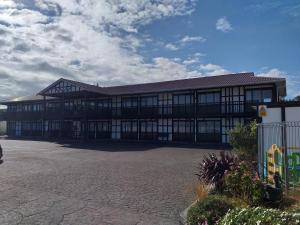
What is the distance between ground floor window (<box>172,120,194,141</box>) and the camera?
1187 inches

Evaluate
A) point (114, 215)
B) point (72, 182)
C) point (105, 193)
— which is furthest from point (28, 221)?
point (72, 182)

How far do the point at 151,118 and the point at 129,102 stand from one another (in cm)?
366

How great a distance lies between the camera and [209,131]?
95.0 feet

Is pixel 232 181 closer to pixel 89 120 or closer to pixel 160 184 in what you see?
pixel 160 184

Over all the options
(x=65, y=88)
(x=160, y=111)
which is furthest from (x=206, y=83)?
(x=65, y=88)

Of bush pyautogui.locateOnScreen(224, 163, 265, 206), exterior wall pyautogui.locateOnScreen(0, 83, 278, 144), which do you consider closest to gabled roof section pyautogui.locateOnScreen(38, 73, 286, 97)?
exterior wall pyautogui.locateOnScreen(0, 83, 278, 144)

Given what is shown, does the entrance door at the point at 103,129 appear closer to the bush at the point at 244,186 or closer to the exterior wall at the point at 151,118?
the exterior wall at the point at 151,118

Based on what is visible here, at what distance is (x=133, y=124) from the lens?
3416cm

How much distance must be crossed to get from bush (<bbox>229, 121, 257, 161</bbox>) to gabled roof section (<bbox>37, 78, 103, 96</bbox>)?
2125 centimetres

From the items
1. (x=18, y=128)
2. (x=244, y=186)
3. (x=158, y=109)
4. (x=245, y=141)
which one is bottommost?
(x=244, y=186)

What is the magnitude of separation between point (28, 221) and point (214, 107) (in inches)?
941

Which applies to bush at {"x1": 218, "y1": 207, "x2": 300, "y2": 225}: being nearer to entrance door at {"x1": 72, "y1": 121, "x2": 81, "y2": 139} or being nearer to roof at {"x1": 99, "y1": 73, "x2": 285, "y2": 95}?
roof at {"x1": 99, "y1": 73, "x2": 285, "y2": 95}

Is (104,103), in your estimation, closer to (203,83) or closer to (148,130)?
(148,130)

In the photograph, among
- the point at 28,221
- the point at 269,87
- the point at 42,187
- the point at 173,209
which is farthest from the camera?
the point at 269,87
